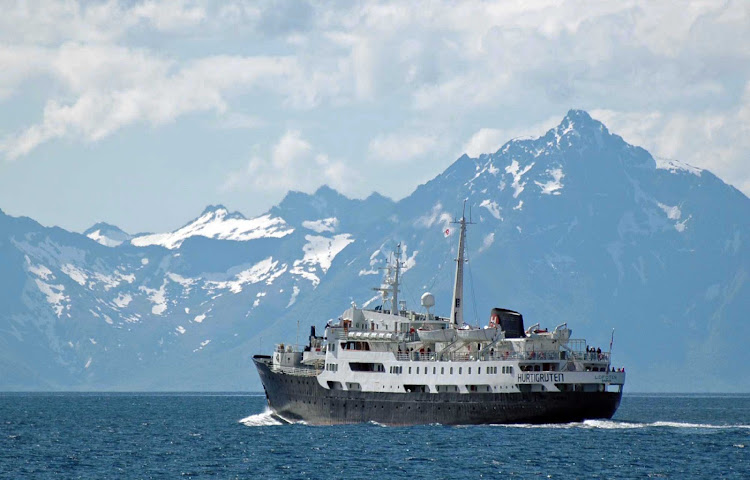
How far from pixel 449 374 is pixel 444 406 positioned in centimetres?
235

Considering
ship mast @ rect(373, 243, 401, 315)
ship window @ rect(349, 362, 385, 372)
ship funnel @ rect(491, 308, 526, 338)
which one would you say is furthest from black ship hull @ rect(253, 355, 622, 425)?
ship mast @ rect(373, 243, 401, 315)

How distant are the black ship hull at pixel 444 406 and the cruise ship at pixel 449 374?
0.23 ft

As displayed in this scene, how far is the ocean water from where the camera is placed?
78.1m

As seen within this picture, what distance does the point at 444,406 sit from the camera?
322 ft

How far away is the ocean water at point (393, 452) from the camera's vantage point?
7812cm

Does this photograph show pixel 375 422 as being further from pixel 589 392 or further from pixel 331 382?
pixel 589 392

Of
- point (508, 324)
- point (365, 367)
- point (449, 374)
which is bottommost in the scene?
point (449, 374)

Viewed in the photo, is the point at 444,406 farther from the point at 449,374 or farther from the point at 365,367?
the point at 365,367

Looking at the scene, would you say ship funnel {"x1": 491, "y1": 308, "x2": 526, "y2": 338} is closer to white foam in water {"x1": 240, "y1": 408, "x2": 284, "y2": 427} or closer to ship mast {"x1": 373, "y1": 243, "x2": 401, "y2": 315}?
ship mast {"x1": 373, "y1": 243, "x2": 401, "y2": 315}

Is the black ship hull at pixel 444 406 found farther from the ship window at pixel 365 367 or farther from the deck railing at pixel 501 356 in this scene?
the deck railing at pixel 501 356

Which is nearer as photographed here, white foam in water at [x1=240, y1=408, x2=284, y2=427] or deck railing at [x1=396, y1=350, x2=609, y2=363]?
deck railing at [x1=396, y1=350, x2=609, y2=363]

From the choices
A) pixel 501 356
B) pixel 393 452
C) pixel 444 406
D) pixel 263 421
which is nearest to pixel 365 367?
pixel 444 406

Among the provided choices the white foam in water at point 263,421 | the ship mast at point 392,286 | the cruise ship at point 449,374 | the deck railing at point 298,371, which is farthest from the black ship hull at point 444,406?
the ship mast at point 392,286

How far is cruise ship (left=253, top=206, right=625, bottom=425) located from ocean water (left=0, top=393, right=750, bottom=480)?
1.43 metres
